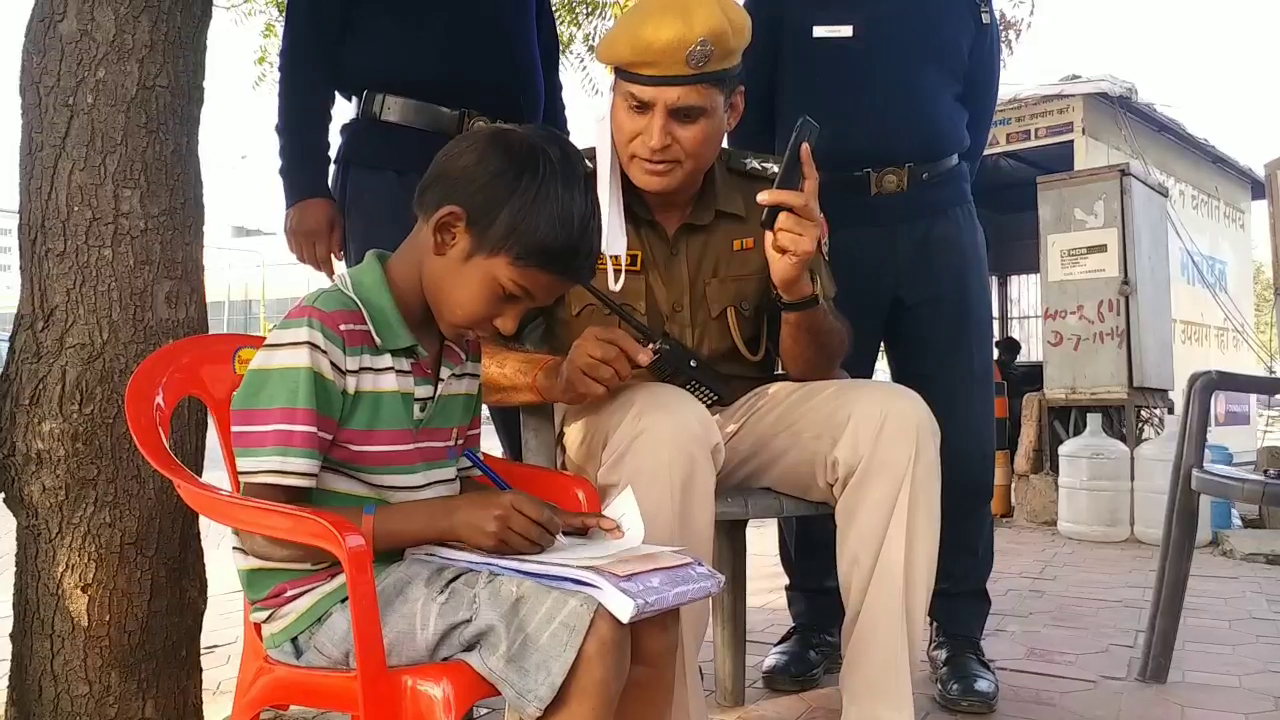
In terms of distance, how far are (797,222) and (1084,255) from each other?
4.53 metres

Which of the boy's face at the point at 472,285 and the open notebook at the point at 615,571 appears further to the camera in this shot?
the boy's face at the point at 472,285

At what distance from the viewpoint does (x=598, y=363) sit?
5.41 ft

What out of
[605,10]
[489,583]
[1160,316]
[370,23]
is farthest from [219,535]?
[1160,316]

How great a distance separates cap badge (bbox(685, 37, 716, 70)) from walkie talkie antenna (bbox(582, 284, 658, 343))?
0.47m

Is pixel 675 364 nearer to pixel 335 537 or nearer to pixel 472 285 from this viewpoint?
pixel 472 285

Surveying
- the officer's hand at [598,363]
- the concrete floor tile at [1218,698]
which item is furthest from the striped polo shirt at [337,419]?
the concrete floor tile at [1218,698]

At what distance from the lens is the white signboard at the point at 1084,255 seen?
18.0 feet

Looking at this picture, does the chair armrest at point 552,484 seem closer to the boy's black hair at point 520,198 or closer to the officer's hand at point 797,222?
the boy's black hair at point 520,198

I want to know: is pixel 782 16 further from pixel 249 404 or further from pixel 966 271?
pixel 249 404

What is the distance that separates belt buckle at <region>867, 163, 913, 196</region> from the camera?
237cm

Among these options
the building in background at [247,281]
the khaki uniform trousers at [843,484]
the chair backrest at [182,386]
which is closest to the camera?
the chair backrest at [182,386]

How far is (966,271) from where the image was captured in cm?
239

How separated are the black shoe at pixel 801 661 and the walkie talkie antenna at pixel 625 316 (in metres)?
1.02

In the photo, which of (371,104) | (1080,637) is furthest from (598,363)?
(1080,637)
